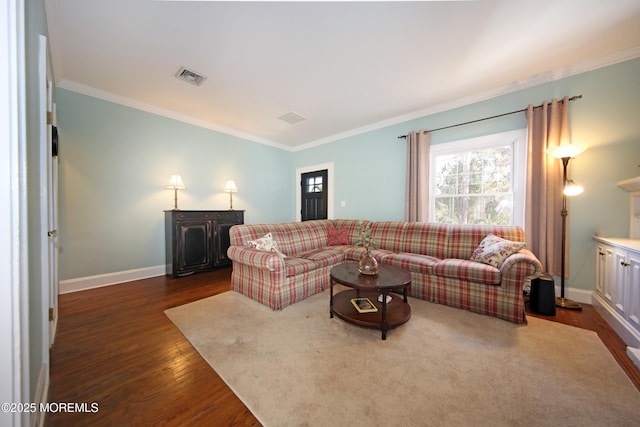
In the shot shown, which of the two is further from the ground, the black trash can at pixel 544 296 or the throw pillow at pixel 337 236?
the throw pillow at pixel 337 236

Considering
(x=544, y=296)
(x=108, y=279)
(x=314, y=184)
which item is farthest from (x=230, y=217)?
(x=544, y=296)

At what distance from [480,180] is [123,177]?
216 inches

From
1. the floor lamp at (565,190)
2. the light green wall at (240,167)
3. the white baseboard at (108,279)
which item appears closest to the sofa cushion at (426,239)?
the light green wall at (240,167)

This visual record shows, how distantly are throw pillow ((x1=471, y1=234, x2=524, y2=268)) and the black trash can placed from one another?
456 mm

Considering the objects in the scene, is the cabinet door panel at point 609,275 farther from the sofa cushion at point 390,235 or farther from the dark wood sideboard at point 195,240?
the dark wood sideboard at point 195,240

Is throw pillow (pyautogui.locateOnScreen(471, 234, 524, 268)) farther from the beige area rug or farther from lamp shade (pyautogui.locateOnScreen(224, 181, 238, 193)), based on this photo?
lamp shade (pyautogui.locateOnScreen(224, 181, 238, 193))

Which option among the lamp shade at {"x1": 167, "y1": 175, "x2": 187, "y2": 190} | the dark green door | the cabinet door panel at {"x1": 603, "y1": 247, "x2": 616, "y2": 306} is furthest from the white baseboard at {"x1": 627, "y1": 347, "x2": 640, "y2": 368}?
the lamp shade at {"x1": 167, "y1": 175, "x2": 187, "y2": 190}

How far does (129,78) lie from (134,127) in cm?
88

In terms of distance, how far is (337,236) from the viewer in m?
3.92

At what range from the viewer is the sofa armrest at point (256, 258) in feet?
7.71

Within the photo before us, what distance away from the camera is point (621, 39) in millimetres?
2172

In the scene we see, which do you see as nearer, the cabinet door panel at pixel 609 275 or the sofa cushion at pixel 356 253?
the cabinet door panel at pixel 609 275

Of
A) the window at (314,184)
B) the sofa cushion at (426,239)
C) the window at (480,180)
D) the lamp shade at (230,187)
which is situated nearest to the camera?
the window at (480,180)

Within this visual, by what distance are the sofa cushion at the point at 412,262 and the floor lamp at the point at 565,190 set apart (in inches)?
53.7
